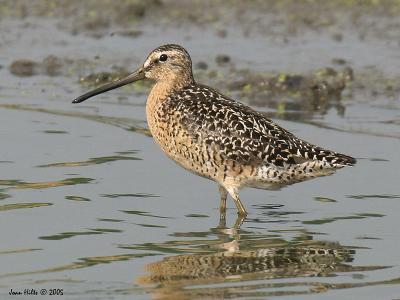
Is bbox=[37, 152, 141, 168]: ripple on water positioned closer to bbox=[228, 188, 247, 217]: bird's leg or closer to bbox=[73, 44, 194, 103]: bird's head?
bbox=[73, 44, 194, 103]: bird's head

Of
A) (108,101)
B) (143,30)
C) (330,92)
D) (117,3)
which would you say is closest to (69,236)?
(108,101)

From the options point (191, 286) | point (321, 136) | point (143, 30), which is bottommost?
point (191, 286)

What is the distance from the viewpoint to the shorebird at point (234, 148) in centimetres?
988

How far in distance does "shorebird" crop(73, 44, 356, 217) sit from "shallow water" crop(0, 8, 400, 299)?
359mm

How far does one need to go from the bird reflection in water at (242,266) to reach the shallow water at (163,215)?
0.05ft

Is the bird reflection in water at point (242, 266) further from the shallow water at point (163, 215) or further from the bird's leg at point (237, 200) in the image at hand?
the bird's leg at point (237, 200)

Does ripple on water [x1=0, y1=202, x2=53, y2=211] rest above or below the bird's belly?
below

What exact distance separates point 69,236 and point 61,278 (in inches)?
43.1

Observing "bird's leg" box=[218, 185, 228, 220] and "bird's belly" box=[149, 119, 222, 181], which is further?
"bird's leg" box=[218, 185, 228, 220]

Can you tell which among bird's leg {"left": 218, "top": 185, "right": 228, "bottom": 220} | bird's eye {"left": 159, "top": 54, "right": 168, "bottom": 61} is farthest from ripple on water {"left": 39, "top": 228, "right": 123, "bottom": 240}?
bird's eye {"left": 159, "top": 54, "right": 168, "bottom": 61}

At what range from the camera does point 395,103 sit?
1410 centimetres

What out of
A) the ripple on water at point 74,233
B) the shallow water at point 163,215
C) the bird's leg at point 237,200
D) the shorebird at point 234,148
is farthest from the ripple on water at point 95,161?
the ripple on water at point 74,233

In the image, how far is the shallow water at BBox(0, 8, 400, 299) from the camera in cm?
809

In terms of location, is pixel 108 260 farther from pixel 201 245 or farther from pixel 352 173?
pixel 352 173
